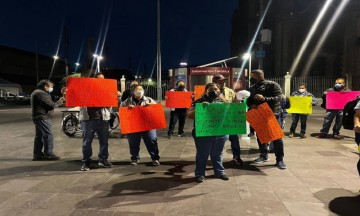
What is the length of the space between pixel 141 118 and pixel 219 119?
1659 millimetres

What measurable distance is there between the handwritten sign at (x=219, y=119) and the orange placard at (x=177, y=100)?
185 inches

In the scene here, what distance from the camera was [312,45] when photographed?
3084cm

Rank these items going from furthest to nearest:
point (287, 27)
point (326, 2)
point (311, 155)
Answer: point (287, 27) → point (326, 2) → point (311, 155)

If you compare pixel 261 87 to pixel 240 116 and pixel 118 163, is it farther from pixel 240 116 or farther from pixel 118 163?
pixel 118 163

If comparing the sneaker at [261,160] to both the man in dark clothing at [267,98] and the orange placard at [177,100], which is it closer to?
the man in dark clothing at [267,98]

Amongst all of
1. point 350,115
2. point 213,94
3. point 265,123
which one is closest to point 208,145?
point 213,94

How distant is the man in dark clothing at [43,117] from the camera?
23.5ft

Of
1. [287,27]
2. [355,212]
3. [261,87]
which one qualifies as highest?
[287,27]

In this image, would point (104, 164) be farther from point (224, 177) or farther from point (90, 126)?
point (224, 177)

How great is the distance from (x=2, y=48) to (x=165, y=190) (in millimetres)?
59574

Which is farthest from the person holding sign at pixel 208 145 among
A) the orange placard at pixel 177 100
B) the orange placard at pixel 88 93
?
the orange placard at pixel 177 100

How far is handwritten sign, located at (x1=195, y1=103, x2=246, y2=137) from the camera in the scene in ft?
17.7

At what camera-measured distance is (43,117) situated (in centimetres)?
719

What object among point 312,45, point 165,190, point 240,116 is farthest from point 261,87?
point 312,45
